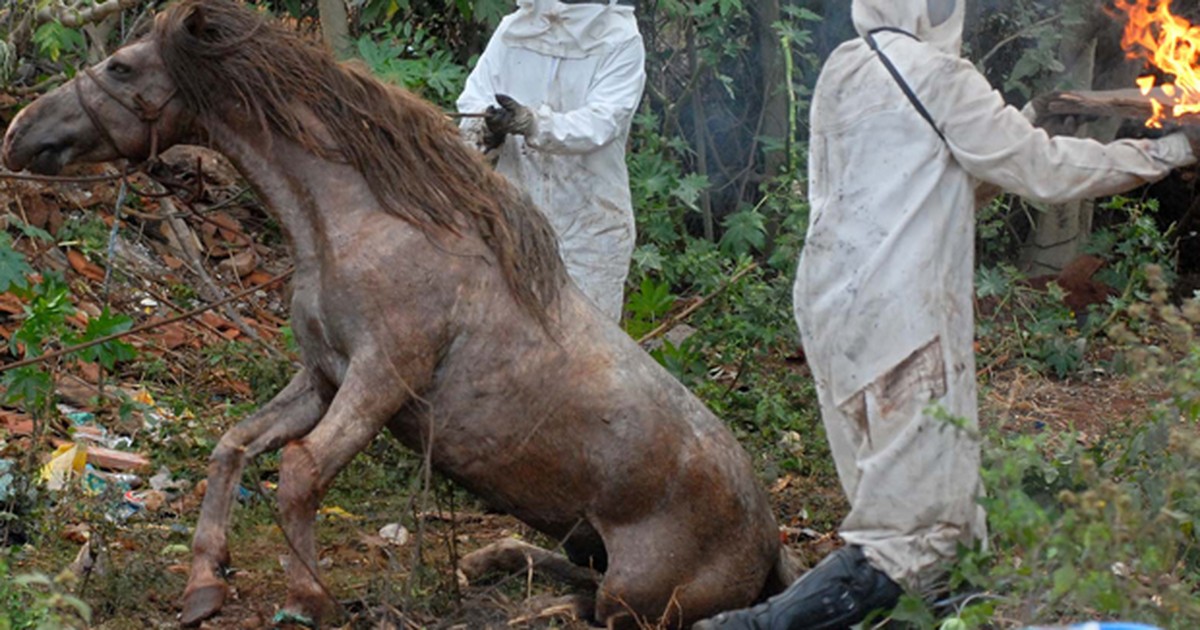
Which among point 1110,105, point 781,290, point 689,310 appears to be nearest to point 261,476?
point 689,310

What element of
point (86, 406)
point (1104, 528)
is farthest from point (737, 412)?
point (1104, 528)

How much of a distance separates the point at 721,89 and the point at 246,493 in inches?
240

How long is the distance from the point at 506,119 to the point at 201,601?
7.23ft

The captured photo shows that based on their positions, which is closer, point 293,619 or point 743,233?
point 293,619

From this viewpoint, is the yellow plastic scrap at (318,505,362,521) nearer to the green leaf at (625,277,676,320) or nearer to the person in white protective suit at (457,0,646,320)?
the person in white protective suit at (457,0,646,320)

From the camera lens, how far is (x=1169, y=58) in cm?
489

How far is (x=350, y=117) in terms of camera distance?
5.24 metres

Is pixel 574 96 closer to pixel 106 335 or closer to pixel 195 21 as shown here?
pixel 106 335

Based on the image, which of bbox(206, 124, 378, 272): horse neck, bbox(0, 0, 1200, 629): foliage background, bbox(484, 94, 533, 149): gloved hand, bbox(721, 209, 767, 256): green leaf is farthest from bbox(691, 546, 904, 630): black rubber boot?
bbox(721, 209, 767, 256): green leaf

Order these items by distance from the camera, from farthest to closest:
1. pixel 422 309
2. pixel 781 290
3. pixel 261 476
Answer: pixel 781 290
pixel 261 476
pixel 422 309

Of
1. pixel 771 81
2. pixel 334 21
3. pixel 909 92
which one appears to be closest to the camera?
pixel 909 92

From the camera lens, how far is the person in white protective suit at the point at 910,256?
475 cm

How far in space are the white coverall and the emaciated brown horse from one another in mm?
611

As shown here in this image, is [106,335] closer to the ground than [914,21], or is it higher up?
closer to the ground
